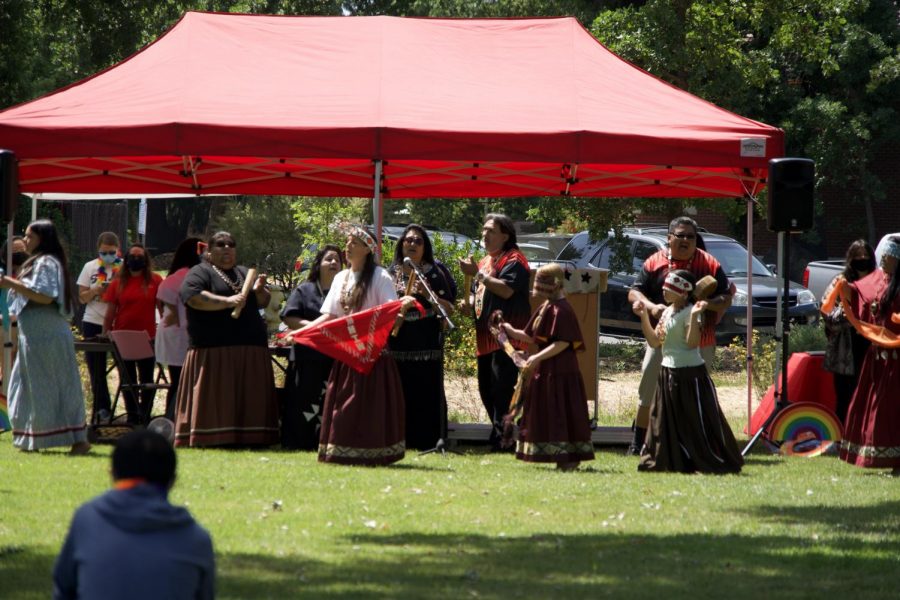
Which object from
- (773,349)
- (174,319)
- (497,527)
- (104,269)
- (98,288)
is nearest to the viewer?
(497,527)

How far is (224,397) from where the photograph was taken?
456 inches

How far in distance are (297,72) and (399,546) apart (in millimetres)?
6111

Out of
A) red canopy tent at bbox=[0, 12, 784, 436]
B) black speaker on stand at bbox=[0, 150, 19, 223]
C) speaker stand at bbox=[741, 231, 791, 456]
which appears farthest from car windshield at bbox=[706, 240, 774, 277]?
black speaker on stand at bbox=[0, 150, 19, 223]

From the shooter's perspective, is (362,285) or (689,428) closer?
(689,428)

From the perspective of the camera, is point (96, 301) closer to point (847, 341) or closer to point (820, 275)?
point (847, 341)

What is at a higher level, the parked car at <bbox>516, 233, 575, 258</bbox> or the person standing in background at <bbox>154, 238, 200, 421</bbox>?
the parked car at <bbox>516, 233, 575, 258</bbox>

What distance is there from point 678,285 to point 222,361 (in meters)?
3.83

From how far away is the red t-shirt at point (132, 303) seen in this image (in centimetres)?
A: 1303

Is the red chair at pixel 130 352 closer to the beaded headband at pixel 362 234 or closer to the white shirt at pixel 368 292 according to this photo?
the white shirt at pixel 368 292

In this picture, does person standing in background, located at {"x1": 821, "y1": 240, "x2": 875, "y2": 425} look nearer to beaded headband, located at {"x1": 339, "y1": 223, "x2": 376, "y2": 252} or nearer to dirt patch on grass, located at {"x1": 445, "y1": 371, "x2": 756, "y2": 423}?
dirt patch on grass, located at {"x1": 445, "y1": 371, "x2": 756, "y2": 423}

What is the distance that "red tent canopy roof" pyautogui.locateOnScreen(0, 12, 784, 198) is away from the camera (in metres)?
11.3

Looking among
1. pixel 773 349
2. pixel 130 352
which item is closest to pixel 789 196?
pixel 773 349

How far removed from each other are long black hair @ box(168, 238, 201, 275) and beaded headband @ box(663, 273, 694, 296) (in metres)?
4.52

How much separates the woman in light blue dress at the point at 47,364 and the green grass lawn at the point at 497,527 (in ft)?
0.64
